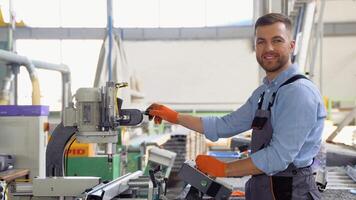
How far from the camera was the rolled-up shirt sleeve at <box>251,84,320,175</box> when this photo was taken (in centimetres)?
150

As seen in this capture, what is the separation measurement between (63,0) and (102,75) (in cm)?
634

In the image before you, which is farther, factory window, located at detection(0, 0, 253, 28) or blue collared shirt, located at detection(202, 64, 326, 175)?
factory window, located at detection(0, 0, 253, 28)

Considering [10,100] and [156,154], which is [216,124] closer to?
[156,154]

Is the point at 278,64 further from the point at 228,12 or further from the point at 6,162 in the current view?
the point at 228,12

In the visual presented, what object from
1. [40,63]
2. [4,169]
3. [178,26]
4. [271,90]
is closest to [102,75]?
[40,63]

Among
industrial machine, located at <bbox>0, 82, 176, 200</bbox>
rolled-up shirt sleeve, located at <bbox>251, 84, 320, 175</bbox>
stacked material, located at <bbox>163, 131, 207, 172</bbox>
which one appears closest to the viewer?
rolled-up shirt sleeve, located at <bbox>251, 84, 320, 175</bbox>

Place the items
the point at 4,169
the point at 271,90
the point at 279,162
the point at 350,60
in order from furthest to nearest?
the point at 350,60, the point at 4,169, the point at 271,90, the point at 279,162

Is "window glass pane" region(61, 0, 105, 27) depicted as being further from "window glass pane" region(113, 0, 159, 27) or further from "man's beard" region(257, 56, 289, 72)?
"man's beard" region(257, 56, 289, 72)

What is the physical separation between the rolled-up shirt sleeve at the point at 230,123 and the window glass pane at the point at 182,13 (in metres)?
8.78

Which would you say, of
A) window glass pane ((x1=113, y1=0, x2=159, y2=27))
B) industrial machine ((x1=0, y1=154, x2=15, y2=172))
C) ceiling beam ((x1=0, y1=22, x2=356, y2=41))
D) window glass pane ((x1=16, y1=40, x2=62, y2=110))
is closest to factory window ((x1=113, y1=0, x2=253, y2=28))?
window glass pane ((x1=113, y1=0, x2=159, y2=27))

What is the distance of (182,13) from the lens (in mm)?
10602

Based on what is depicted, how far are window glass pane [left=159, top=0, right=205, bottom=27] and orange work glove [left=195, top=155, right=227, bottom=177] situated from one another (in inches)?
365

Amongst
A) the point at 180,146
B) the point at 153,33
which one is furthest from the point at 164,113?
the point at 153,33

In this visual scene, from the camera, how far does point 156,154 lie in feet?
8.95
